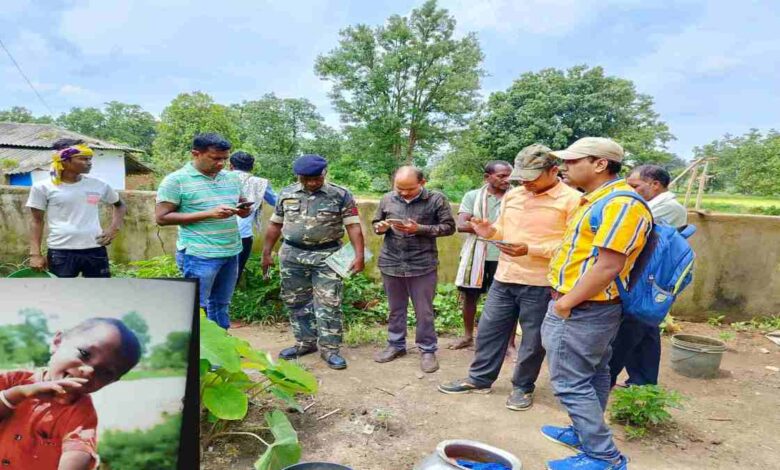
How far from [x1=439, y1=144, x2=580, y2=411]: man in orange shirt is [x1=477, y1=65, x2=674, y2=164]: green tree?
24.2m

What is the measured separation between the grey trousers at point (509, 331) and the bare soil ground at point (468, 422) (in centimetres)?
21

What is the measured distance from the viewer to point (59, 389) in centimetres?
128

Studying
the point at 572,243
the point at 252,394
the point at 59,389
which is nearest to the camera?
the point at 59,389

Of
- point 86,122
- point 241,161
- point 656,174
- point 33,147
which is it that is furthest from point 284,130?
point 86,122

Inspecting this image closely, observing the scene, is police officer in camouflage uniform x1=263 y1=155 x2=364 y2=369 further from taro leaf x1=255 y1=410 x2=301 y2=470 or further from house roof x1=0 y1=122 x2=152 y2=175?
house roof x1=0 y1=122 x2=152 y2=175

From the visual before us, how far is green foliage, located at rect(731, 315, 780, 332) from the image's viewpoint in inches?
210

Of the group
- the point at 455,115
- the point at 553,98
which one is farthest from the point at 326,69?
the point at 553,98

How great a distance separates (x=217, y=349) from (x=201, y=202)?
1.58 m

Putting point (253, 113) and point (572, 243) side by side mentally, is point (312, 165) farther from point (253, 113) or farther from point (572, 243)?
point (253, 113)

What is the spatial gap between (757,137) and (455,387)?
130 feet

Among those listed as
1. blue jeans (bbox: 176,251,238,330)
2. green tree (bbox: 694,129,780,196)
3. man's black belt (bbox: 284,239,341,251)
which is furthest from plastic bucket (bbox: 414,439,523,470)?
green tree (bbox: 694,129,780,196)

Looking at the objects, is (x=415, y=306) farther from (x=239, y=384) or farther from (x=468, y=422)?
(x=239, y=384)

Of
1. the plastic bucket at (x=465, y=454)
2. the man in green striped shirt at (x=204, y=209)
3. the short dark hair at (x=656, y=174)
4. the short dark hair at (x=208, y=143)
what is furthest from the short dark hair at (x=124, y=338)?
the short dark hair at (x=656, y=174)

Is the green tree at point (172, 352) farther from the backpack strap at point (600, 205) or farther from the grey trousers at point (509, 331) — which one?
the grey trousers at point (509, 331)
